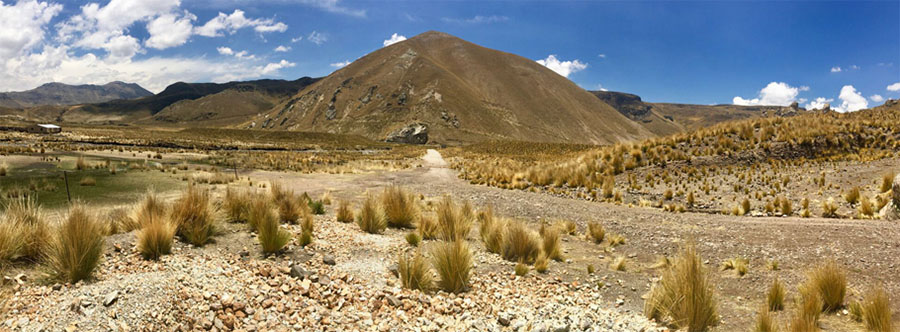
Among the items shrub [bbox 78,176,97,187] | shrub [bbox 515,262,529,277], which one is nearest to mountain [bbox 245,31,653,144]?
shrub [bbox 78,176,97,187]

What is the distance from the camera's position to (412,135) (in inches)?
3474

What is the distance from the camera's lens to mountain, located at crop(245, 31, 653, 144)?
107 m

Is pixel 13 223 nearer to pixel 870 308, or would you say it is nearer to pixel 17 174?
pixel 870 308

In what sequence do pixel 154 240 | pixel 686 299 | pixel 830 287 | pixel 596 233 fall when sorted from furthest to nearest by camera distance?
pixel 596 233, pixel 154 240, pixel 830 287, pixel 686 299

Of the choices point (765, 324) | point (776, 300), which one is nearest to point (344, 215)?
point (765, 324)

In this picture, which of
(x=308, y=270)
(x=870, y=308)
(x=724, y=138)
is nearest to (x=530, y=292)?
(x=308, y=270)

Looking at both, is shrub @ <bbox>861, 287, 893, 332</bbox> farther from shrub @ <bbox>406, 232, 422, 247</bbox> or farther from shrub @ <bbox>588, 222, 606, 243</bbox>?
shrub @ <bbox>406, 232, 422, 247</bbox>

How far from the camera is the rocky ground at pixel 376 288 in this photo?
3.89 m

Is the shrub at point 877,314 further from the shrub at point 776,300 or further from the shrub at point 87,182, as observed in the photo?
the shrub at point 87,182

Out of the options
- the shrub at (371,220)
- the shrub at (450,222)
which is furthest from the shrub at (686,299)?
the shrub at (371,220)

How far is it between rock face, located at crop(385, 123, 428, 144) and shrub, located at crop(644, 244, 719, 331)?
84360 mm

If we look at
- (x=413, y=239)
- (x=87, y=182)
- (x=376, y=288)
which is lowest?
(x=87, y=182)

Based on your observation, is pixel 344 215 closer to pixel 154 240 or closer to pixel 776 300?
pixel 154 240

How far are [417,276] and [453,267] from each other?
489mm
